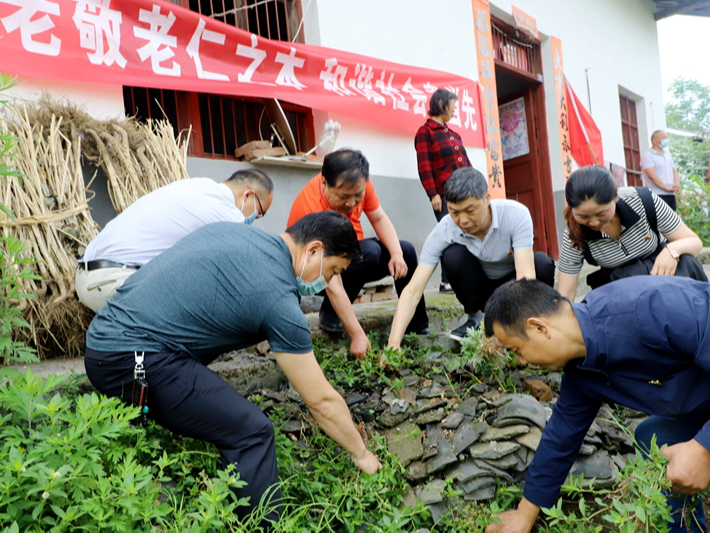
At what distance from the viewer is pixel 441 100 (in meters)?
4.72

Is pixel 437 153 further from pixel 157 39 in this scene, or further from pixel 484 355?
pixel 484 355

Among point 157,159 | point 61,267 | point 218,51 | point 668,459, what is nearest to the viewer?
point 668,459

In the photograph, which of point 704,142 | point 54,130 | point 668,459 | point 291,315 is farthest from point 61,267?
point 704,142

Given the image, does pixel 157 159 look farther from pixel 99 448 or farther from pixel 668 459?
pixel 668 459

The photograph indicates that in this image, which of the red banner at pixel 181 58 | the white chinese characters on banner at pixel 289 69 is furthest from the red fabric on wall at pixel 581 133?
the white chinese characters on banner at pixel 289 69

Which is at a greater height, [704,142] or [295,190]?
[704,142]

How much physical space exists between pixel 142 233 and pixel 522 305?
1.72 m

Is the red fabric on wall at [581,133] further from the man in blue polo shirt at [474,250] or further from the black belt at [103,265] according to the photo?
the black belt at [103,265]

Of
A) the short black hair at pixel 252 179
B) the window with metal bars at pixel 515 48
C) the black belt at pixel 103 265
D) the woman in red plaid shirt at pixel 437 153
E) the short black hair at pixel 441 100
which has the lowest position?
the black belt at pixel 103 265

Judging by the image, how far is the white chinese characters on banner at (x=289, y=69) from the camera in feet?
13.7

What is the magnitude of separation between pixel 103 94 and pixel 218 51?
80 cm

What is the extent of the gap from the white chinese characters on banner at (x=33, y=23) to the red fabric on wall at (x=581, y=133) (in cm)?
679

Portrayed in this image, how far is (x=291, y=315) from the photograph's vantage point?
6.17 feet

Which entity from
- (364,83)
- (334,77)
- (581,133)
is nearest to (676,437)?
(334,77)
